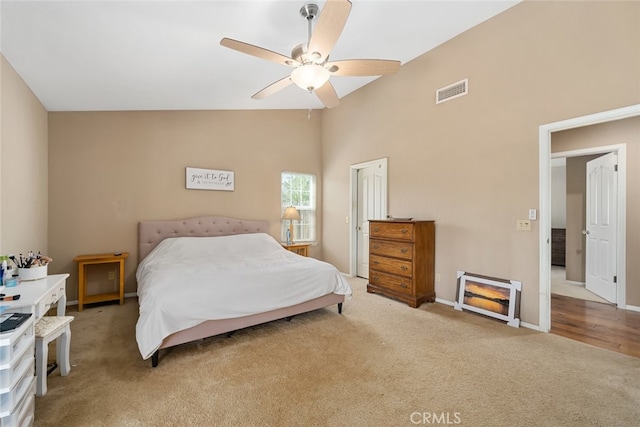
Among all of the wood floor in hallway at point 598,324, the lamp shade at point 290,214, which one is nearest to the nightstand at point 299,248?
the lamp shade at point 290,214

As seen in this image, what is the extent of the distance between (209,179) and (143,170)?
929 millimetres

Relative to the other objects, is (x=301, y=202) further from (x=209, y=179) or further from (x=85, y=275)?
(x=85, y=275)

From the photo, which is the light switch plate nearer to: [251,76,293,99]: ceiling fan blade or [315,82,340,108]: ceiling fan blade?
[315,82,340,108]: ceiling fan blade

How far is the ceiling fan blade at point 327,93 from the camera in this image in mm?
2757

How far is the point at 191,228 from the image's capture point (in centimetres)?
440

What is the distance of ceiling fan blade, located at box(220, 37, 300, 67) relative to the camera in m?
2.08

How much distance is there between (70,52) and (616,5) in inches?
188

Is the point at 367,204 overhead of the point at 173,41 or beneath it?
beneath

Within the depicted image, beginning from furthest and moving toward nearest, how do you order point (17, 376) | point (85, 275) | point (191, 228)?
point (191, 228), point (85, 275), point (17, 376)

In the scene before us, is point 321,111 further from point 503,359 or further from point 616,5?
point 503,359

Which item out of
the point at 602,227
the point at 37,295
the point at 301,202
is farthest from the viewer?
the point at 301,202

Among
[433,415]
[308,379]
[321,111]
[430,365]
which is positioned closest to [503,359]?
[430,365]

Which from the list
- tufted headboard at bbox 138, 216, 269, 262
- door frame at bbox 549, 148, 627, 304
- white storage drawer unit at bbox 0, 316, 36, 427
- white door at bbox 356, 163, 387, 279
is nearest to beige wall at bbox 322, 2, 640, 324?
door frame at bbox 549, 148, 627, 304

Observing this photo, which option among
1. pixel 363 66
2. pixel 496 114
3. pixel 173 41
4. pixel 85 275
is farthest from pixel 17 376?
pixel 496 114
